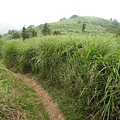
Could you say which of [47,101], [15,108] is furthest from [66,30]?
[15,108]

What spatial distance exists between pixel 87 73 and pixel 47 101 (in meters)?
1.49

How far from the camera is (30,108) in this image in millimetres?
3332

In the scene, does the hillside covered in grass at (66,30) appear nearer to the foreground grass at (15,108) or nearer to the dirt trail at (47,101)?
the dirt trail at (47,101)

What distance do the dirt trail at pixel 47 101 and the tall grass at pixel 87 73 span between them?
0.31 metres

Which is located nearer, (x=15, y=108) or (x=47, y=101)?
(x=15, y=108)

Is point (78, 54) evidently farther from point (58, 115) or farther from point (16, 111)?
point (16, 111)

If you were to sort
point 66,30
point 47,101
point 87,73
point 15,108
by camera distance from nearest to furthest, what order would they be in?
point 15,108 < point 87,73 < point 47,101 < point 66,30

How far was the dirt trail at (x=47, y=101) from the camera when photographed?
11.2ft

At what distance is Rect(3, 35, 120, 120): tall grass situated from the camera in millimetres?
2684

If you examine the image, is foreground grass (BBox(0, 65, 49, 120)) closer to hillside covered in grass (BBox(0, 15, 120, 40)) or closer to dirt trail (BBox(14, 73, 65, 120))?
dirt trail (BBox(14, 73, 65, 120))

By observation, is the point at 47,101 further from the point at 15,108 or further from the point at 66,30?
the point at 66,30

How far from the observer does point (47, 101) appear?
3.98 metres

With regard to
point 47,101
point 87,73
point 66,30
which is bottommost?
point 47,101

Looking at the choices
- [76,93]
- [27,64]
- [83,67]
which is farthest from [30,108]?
[27,64]
